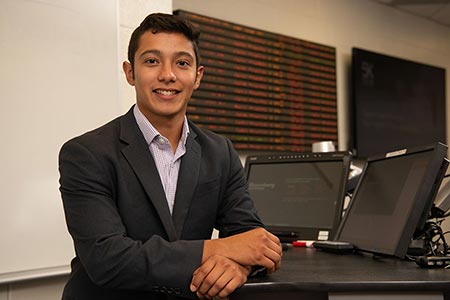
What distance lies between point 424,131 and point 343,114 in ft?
3.20

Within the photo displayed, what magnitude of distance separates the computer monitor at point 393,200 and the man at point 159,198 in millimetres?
353

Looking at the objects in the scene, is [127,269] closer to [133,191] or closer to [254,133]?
[133,191]

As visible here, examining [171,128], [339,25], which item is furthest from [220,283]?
[339,25]

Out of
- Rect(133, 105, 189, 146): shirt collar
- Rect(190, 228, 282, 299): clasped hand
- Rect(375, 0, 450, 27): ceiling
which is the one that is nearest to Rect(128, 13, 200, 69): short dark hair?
Rect(133, 105, 189, 146): shirt collar

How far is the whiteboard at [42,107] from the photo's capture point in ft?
6.20

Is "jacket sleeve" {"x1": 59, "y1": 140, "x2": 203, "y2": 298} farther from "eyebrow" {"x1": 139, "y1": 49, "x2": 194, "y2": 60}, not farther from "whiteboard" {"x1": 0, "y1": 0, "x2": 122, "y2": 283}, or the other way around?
"whiteboard" {"x1": 0, "y1": 0, "x2": 122, "y2": 283}

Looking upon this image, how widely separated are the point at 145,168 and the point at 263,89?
2.29 m

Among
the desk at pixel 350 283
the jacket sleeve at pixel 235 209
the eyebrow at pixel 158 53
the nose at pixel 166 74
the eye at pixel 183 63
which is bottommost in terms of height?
the desk at pixel 350 283

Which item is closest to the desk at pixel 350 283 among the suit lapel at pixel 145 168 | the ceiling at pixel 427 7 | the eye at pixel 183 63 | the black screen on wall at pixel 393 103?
the suit lapel at pixel 145 168

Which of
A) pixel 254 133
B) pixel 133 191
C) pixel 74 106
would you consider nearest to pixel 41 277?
pixel 74 106

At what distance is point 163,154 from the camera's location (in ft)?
4.43

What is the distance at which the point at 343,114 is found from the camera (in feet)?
13.5

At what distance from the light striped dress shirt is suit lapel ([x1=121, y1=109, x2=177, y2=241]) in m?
0.02

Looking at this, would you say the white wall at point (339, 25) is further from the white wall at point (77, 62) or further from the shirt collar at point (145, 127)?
the shirt collar at point (145, 127)
